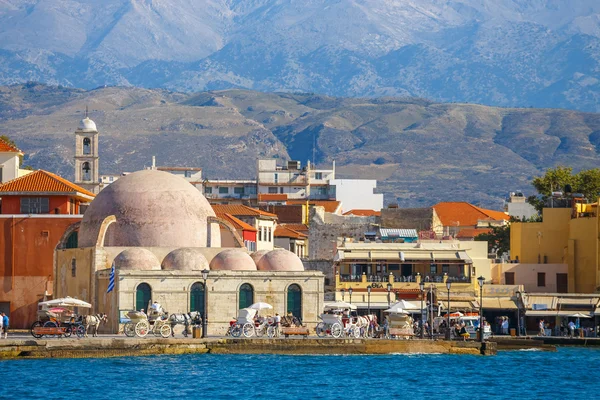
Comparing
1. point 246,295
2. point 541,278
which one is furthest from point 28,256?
point 541,278

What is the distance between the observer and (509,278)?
82.7 m

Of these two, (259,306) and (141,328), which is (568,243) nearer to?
(259,306)

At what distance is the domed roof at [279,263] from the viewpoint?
220 ft

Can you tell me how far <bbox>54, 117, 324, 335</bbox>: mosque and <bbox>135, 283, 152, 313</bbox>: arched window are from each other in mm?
44

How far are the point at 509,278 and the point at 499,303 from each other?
7593 mm

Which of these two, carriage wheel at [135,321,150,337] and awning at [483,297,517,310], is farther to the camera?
awning at [483,297,517,310]

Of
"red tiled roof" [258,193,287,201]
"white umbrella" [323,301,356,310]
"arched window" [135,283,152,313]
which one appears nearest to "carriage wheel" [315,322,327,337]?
"white umbrella" [323,301,356,310]

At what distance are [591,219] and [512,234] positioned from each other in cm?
791

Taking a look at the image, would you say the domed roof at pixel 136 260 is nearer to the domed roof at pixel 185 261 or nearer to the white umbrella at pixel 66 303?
the domed roof at pixel 185 261

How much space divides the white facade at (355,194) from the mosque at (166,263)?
311 ft

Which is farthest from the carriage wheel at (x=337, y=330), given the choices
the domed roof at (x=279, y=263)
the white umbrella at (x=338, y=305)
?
the domed roof at (x=279, y=263)

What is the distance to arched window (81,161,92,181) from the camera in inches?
4242

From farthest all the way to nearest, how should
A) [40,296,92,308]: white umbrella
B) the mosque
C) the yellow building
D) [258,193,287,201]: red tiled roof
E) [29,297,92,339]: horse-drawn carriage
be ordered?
[258,193,287,201]: red tiled roof → the yellow building → the mosque → [40,296,92,308]: white umbrella → [29,297,92,339]: horse-drawn carriage

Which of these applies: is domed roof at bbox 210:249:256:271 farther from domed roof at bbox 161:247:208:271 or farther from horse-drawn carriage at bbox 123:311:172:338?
horse-drawn carriage at bbox 123:311:172:338
